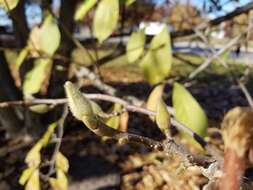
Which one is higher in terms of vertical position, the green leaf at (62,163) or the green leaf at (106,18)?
the green leaf at (106,18)

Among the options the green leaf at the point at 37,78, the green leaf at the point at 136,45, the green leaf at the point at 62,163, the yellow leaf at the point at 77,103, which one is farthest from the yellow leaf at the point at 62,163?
the yellow leaf at the point at 77,103

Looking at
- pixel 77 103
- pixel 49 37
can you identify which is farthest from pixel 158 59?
pixel 77 103

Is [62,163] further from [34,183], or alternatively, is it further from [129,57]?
[129,57]

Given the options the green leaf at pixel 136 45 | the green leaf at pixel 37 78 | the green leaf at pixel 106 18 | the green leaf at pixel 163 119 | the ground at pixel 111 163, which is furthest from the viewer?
the ground at pixel 111 163

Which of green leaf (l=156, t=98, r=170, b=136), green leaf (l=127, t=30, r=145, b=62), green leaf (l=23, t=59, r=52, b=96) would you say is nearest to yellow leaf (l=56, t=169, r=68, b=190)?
green leaf (l=23, t=59, r=52, b=96)

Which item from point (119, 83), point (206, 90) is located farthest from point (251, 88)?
point (119, 83)

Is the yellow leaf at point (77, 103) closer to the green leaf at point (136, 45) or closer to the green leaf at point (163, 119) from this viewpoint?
the green leaf at point (163, 119)
